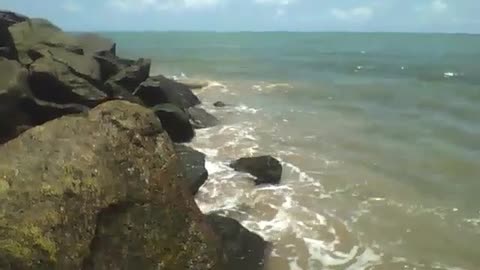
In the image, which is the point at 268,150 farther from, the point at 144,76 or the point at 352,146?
the point at 144,76

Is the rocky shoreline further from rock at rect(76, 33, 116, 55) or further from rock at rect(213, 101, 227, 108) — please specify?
rock at rect(213, 101, 227, 108)

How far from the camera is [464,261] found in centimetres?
780

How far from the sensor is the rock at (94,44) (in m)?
16.5

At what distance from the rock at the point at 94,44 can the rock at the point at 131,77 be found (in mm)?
1207

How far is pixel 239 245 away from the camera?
7.19 meters

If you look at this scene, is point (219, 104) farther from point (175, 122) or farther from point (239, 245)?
point (239, 245)

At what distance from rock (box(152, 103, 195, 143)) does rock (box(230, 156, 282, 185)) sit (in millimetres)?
2782

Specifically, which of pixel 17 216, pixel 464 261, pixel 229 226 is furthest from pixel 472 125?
pixel 17 216

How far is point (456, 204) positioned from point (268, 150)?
521 centimetres

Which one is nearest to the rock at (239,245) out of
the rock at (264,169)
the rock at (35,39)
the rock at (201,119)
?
the rock at (264,169)

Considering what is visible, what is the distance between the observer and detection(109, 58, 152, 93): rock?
14.9m

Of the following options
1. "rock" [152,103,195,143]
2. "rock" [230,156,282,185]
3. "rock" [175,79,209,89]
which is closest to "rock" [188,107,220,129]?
"rock" [152,103,195,143]

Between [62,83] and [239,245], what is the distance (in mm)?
6344

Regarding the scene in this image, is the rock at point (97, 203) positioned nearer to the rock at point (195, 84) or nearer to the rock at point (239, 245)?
the rock at point (239, 245)
